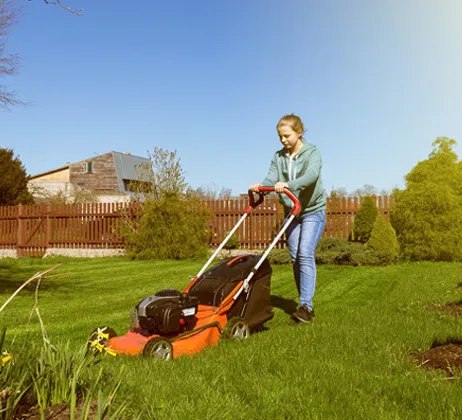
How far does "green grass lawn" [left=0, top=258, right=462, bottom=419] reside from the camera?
2.70 metres

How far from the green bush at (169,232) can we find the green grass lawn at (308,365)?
23.1ft

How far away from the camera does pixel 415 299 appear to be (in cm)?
648

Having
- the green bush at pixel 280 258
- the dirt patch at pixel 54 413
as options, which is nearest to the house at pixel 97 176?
the green bush at pixel 280 258

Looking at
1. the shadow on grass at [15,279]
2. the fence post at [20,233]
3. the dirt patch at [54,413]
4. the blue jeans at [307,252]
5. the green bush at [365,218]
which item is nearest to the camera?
the dirt patch at [54,413]

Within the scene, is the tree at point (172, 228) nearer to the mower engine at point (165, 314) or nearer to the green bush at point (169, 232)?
the green bush at point (169, 232)

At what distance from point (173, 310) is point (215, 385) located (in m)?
0.77

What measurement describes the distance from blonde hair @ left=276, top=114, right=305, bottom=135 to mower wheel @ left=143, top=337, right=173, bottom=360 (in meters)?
2.49

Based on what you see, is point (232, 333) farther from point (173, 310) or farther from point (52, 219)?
point (52, 219)

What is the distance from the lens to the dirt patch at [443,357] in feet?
10.8

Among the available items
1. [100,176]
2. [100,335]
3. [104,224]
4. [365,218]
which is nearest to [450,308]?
[100,335]

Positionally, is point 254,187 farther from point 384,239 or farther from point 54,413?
point 384,239

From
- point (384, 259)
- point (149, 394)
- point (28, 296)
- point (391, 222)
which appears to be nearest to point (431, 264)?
point (384, 259)

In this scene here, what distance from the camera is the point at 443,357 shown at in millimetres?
3479

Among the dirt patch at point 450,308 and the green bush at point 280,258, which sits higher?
the green bush at point 280,258
